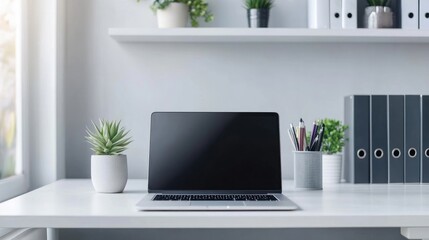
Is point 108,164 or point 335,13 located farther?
point 335,13

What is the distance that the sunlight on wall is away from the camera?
5.83 feet

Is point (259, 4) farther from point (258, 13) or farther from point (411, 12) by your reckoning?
point (411, 12)

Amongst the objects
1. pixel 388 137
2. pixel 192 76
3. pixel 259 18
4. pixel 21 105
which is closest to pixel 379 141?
pixel 388 137

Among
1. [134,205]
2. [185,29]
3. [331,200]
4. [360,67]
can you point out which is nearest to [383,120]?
[360,67]

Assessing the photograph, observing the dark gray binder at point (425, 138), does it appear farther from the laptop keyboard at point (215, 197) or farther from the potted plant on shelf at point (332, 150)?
the laptop keyboard at point (215, 197)

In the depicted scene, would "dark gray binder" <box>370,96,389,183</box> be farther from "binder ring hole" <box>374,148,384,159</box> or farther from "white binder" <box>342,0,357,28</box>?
"white binder" <box>342,0,357,28</box>

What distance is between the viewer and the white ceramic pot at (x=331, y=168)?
6.18 feet

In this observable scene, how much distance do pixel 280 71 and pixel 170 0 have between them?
0.45 meters

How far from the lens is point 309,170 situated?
1721 millimetres

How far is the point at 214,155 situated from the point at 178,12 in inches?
22.0

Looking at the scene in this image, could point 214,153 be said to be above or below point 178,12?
below

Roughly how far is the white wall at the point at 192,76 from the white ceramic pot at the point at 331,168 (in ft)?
0.67

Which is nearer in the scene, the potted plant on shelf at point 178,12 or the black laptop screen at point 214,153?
the black laptop screen at point 214,153

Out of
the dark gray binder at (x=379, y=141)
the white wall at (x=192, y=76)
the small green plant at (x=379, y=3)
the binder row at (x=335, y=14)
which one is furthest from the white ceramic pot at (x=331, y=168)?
the small green plant at (x=379, y=3)
